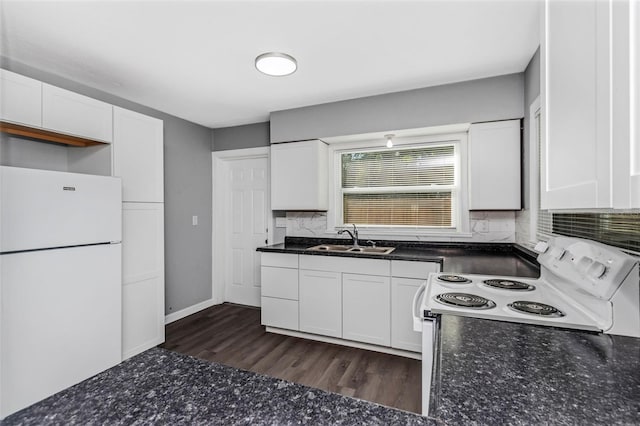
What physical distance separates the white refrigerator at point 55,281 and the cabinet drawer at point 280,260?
1.31 m

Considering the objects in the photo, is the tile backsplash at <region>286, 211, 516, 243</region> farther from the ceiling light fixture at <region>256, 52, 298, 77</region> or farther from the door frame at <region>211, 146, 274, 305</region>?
the door frame at <region>211, 146, 274, 305</region>

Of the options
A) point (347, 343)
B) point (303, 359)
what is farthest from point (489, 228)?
point (303, 359)

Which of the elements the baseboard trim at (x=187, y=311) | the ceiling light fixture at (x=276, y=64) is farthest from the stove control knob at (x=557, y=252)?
the baseboard trim at (x=187, y=311)

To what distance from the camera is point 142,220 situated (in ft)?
9.01

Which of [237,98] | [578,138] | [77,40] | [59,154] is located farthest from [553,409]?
[59,154]

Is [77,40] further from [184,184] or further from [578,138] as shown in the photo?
[578,138]

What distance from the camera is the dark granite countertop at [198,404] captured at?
0.50 m

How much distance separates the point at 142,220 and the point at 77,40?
1.44 m

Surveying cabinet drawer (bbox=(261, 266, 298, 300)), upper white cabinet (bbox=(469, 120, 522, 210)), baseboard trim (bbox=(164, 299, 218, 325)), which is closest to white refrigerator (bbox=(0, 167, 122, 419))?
baseboard trim (bbox=(164, 299, 218, 325))

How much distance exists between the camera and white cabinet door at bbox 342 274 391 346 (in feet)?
8.76

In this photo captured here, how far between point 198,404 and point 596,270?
1.34 meters

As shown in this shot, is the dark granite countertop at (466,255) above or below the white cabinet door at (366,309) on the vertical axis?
above

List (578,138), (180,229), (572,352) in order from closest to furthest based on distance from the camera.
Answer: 1. (578,138)
2. (572,352)
3. (180,229)

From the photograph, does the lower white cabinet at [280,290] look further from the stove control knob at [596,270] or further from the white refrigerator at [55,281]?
the stove control knob at [596,270]
